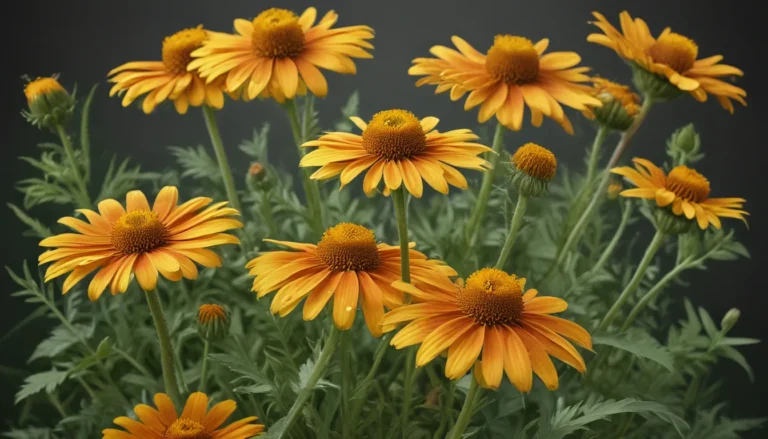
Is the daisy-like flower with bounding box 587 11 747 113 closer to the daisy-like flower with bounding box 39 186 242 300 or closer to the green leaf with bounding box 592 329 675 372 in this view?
the green leaf with bounding box 592 329 675 372

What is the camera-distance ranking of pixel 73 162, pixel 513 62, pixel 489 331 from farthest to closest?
pixel 73 162 < pixel 513 62 < pixel 489 331

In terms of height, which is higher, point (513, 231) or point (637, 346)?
point (513, 231)

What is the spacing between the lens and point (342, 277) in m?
0.55

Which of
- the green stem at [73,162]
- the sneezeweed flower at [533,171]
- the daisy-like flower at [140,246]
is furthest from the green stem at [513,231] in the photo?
the green stem at [73,162]

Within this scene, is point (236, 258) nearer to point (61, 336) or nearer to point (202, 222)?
point (61, 336)

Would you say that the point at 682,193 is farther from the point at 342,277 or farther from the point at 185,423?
the point at 185,423

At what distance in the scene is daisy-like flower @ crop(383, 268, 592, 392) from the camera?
1.59 feet

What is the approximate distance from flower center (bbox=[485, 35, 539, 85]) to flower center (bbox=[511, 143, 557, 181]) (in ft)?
0.34

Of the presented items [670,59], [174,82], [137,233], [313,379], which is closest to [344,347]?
[313,379]

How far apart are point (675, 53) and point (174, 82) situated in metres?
0.50

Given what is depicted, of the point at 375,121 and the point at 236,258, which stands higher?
the point at 375,121

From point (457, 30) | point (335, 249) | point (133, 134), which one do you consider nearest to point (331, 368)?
Answer: point (335, 249)

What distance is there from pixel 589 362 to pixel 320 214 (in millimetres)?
327

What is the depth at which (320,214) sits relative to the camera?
85 cm
